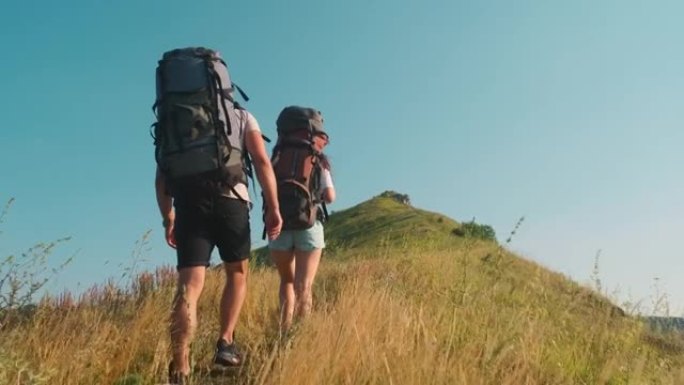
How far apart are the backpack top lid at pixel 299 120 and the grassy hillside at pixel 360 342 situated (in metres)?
1.53

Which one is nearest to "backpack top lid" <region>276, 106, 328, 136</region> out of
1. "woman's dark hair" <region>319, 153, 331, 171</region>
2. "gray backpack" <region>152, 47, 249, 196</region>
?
"woman's dark hair" <region>319, 153, 331, 171</region>

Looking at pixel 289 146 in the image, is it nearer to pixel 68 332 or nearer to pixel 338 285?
pixel 68 332

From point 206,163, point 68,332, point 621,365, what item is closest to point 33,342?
point 68,332

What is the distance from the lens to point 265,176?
14.8 feet

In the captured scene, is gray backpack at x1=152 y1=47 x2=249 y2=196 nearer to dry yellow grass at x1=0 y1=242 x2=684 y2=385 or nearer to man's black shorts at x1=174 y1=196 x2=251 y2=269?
man's black shorts at x1=174 y1=196 x2=251 y2=269

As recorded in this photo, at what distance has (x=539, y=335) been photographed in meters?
5.00

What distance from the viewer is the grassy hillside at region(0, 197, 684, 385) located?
11.8 feet

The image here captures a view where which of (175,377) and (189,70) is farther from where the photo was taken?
(189,70)

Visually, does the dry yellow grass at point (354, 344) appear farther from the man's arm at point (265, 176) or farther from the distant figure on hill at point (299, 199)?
the man's arm at point (265, 176)

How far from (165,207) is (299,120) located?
151 centimetres

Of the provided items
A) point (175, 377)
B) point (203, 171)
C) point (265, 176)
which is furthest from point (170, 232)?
point (175, 377)

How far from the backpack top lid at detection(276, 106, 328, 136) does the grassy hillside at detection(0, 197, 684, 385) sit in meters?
1.53

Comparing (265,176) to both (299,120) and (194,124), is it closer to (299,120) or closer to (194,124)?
(194,124)

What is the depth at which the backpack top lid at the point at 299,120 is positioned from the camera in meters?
5.57
